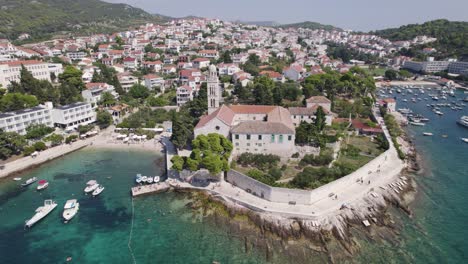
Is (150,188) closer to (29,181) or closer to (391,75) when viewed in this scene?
(29,181)

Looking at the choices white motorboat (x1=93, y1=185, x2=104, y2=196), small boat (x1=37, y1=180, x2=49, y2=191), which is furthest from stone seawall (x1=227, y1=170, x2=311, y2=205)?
small boat (x1=37, y1=180, x2=49, y2=191)

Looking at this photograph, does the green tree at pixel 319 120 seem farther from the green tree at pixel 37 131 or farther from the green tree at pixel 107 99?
the green tree at pixel 37 131

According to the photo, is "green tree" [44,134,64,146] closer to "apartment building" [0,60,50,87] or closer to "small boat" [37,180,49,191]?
"small boat" [37,180,49,191]

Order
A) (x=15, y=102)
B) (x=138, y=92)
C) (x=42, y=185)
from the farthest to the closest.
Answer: (x=138, y=92) → (x=15, y=102) → (x=42, y=185)

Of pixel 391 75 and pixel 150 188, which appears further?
pixel 391 75

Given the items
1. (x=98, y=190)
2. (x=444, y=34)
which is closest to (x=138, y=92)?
(x=98, y=190)

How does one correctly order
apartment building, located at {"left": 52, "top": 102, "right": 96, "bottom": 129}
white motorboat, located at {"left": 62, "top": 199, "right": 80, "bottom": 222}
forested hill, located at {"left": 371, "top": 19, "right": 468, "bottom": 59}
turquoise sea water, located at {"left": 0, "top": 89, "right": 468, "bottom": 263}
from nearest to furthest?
turquoise sea water, located at {"left": 0, "top": 89, "right": 468, "bottom": 263} → white motorboat, located at {"left": 62, "top": 199, "right": 80, "bottom": 222} → apartment building, located at {"left": 52, "top": 102, "right": 96, "bottom": 129} → forested hill, located at {"left": 371, "top": 19, "right": 468, "bottom": 59}
